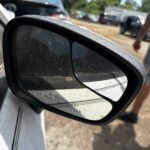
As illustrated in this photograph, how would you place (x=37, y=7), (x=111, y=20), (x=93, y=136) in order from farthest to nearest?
1. (x=111, y=20)
2. (x=37, y=7)
3. (x=93, y=136)

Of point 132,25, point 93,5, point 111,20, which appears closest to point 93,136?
point 132,25

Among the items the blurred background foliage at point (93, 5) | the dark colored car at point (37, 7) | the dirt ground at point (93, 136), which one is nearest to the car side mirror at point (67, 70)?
the dirt ground at point (93, 136)

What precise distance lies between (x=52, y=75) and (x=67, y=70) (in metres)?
0.07

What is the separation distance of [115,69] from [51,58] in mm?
261

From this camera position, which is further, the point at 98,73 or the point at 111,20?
the point at 111,20

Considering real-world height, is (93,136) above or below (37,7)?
below

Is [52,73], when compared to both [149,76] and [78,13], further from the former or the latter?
[78,13]

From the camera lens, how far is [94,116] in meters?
1.55

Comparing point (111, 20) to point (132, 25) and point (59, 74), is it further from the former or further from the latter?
point (59, 74)

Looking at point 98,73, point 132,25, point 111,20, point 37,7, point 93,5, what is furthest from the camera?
point 93,5

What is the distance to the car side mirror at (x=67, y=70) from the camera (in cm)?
133

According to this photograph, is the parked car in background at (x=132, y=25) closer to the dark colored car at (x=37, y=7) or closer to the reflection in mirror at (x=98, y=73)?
the dark colored car at (x=37, y=7)

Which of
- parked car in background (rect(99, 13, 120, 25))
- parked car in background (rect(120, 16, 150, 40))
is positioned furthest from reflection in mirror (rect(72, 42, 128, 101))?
parked car in background (rect(99, 13, 120, 25))

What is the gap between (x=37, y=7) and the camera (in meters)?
6.04
